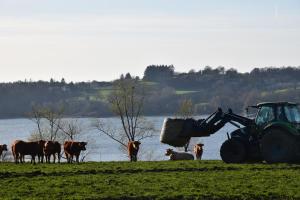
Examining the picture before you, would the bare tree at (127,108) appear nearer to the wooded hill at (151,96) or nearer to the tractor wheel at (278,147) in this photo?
the tractor wheel at (278,147)

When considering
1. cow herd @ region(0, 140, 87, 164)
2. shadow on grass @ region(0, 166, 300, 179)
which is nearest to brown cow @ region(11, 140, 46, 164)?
cow herd @ region(0, 140, 87, 164)

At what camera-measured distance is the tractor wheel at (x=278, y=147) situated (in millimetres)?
30250

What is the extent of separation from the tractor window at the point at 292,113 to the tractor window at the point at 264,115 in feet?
2.08

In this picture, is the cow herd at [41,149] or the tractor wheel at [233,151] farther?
the cow herd at [41,149]

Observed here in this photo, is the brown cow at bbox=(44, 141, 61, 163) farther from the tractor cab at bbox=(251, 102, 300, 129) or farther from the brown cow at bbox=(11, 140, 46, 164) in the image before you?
the tractor cab at bbox=(251, 102, 300, 129)

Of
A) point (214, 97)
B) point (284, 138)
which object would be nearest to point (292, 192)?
point (284, 138)

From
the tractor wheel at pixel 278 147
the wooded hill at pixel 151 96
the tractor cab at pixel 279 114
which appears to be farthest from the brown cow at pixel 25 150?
the wooded hill at pixel 151 96

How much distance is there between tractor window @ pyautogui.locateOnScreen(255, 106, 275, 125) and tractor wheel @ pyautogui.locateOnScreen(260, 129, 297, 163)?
900mm

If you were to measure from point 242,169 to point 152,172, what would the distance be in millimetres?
3397

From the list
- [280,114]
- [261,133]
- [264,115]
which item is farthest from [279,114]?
[261,133]

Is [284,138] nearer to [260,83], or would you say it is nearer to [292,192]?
[292,192]

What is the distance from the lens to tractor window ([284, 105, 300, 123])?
31.0 meters

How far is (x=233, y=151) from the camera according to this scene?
31688mm

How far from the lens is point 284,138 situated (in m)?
30.3
